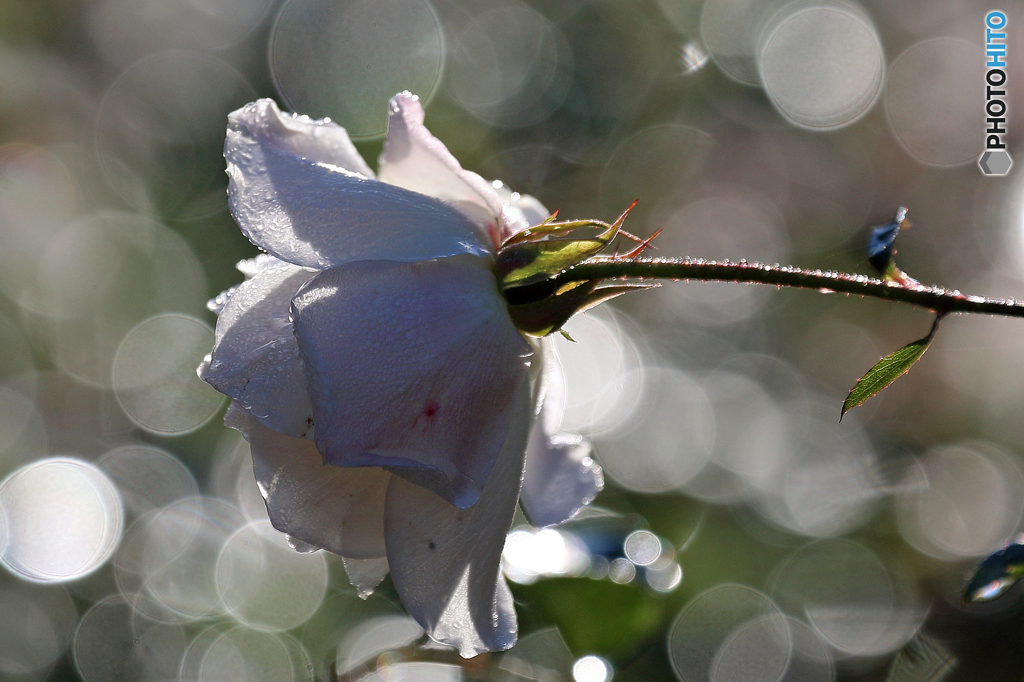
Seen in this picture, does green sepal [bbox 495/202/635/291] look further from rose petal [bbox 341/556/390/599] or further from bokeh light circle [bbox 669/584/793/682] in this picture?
bokeh light circle [bbox 669/584/793/682]

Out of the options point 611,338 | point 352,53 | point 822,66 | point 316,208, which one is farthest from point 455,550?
point 822,66

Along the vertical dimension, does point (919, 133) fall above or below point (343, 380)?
below

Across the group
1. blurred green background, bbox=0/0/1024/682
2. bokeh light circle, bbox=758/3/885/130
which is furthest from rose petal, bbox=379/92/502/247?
bokeh light circle, bbox=758/3/885/130

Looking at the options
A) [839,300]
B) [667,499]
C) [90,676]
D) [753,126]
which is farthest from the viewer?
[753,126]

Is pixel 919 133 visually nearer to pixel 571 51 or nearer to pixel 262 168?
pixel 571 51

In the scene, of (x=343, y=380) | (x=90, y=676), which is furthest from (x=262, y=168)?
(x=90, y=676)

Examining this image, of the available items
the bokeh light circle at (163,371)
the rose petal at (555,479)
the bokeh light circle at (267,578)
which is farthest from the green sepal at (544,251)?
the bokeh light circle at (163,371)
